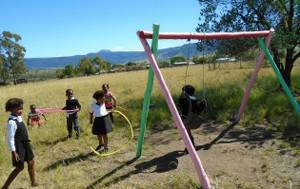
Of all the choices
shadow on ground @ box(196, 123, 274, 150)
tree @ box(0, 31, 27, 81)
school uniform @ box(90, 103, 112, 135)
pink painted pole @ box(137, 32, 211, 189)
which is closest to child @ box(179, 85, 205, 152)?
shadow on ground @ box(196, 123, 274, 150)

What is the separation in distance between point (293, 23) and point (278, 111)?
4.71 metres

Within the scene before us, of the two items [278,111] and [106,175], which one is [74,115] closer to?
[106,175]

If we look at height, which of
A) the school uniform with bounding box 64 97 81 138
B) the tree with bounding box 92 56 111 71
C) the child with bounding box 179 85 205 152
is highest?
the child with bounding box 179 85 205 152

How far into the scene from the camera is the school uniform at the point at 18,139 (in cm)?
640

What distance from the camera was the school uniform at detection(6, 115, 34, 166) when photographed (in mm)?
6402

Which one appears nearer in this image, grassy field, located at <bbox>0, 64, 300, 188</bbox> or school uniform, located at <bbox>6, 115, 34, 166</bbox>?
school uniform, located at <bbox>6, 115, 34, 166</bbox>

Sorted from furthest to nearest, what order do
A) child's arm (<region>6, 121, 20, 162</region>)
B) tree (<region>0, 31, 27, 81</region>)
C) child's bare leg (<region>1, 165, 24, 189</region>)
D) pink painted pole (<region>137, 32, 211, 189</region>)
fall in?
tree (<region>0, 31, 27, 81</region>) < child's bare leg (<region>1, 165, 24, 189</region>) < child's arm (<region>6, 121, 20, 162</region>) < pink painted pole (<region>137, 32, 211, 189</region>)

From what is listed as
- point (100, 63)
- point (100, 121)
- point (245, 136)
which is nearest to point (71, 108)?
point (100, 121)

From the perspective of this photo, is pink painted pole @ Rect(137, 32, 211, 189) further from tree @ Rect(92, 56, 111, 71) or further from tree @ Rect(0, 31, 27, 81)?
tree @ Rect(92, 56, 111, 71)

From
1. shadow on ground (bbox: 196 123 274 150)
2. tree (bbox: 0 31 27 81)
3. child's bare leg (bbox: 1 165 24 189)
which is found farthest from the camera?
tree (bbox: 0 31 27 81)

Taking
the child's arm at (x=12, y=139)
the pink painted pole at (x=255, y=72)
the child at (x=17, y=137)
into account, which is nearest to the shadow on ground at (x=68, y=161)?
the child at (x=17, y=137)

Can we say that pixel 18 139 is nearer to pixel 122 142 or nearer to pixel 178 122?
pixel 178 122

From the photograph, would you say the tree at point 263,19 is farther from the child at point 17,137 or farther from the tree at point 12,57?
the tree at point 12,57

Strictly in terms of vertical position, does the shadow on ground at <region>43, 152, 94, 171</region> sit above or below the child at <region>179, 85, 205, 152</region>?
below
